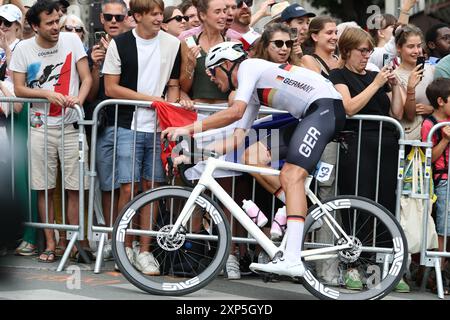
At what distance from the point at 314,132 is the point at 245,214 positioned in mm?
853

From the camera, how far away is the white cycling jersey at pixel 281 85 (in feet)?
28.0

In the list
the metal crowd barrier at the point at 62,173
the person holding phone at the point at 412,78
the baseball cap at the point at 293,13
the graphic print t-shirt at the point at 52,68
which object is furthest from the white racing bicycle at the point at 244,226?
the baseball cap at the point at 293,13

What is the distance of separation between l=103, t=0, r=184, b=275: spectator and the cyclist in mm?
1151

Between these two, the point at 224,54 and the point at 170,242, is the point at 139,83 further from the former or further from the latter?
the point at 170,242

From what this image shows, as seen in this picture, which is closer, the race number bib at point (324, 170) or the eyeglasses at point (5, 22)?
the race number bib at point (324, 170)

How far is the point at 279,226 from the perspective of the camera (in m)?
8.66

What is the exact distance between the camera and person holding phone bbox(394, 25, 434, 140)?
9.68 metres

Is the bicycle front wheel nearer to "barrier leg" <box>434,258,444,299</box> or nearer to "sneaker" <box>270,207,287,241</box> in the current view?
"sneaker" <box>270,207,287,241</box>

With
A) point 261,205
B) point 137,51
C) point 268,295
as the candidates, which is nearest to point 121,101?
point 137,51

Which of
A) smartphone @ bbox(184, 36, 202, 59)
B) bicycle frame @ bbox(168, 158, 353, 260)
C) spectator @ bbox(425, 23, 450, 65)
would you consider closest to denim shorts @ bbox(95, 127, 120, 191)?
smartphone @ bbox(184, 36, 202, 59)

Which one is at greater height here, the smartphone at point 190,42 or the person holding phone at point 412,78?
the smartphone at point 190,42

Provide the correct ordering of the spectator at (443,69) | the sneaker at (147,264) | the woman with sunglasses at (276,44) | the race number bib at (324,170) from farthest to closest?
the spectator at (443,69) < the woman with sunglasses at (276,44) < the race number bib at (324,170) < the sneaker at (147,264)

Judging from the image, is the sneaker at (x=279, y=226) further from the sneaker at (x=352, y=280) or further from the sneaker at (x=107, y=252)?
the sneaker at (x=107, y=252)

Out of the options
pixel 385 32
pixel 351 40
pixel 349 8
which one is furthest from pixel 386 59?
pixel 349 8
